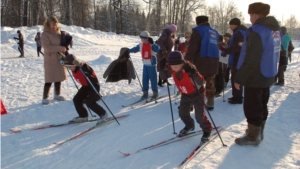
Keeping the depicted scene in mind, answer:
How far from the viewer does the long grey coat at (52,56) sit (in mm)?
5344

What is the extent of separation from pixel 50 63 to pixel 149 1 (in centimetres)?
3126

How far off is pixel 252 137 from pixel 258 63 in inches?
41.1

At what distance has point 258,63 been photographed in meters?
3.06

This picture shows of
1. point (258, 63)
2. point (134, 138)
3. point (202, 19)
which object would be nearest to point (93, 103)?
point (134, 138)

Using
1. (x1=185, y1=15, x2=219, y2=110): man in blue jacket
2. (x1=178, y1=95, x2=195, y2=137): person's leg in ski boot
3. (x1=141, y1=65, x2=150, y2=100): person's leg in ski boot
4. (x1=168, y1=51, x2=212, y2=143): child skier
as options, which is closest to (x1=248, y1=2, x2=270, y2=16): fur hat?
(x1=168, y1=51, x2=212, y2=143): child skier

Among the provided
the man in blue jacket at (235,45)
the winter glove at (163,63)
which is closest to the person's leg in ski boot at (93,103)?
the winter glove at (163,63)

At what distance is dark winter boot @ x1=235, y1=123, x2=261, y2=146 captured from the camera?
3312mm

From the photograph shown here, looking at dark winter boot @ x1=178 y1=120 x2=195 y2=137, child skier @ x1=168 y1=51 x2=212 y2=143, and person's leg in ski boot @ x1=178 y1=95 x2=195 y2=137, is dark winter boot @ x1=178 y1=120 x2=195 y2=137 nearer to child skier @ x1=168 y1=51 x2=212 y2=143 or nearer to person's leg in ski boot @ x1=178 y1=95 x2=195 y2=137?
person's leg in ski boot @ x1=178 y1=95 x2=195 y2=137

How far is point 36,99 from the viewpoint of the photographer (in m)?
6.03

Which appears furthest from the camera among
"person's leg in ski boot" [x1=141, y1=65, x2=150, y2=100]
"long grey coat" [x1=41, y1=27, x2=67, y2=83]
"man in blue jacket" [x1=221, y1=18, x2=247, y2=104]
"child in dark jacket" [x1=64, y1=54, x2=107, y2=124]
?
"person's leg in ski boot" [x1=141, y1=65, x2=150, y2=100]

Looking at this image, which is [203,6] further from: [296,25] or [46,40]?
[296,25]

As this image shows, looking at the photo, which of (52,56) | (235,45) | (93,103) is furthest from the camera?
(52,56)

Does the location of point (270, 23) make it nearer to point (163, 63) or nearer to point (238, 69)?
Answer: point (238, 69)

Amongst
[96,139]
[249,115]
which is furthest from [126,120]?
[249,115]
